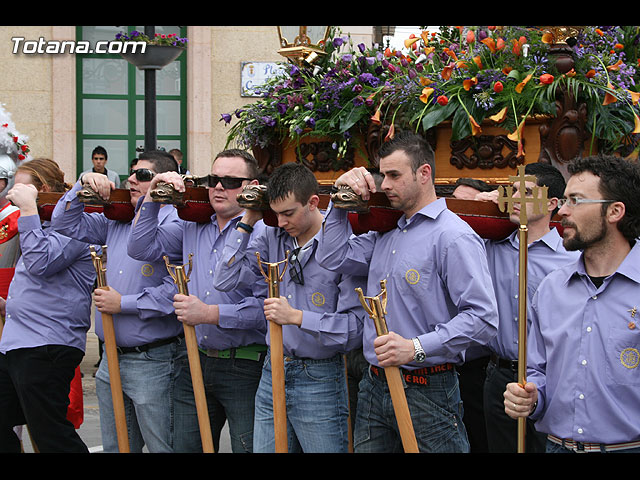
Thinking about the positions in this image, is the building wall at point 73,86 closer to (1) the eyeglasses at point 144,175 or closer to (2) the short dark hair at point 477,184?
(1) the eyeglasses at point 144,175

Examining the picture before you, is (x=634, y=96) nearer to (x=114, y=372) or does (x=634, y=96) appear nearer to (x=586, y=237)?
(x=586, y=237)

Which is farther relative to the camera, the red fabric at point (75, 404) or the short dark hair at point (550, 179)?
the red fabric at point (75, 404)

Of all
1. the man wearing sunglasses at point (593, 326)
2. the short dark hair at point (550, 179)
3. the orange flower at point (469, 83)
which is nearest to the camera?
the man wearing sunglasses at point (593, 326)

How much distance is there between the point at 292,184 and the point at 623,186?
5.12ft

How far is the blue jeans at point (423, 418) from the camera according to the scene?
12.2ft

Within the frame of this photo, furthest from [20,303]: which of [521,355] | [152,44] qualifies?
[152,44]

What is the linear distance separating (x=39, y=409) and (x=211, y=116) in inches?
416

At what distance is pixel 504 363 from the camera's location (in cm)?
421

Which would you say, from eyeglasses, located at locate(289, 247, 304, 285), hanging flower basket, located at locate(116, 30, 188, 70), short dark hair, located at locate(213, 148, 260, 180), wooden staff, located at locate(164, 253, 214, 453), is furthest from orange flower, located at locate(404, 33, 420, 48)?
hanging flower basket, located at locate(116, 30, 188, 70)

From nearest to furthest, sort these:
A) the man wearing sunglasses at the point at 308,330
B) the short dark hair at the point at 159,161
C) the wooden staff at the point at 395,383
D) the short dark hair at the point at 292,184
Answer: the wooden staff at the point at 395,383
the man wearing sunglasses at the point at 308,330
the short dark hair at the point at 292,184
the short dark hair at the point at 159,161

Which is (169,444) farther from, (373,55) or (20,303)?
(373,55)

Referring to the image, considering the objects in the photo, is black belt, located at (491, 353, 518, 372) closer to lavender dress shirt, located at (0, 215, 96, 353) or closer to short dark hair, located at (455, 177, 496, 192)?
short dark hair, located at (455, 177, 496, 192)

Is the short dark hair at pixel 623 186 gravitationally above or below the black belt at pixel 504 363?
above

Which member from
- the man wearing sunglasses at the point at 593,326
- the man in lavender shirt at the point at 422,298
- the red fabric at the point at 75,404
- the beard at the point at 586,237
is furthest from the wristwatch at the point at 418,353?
the red fabric at the point at 75,404
